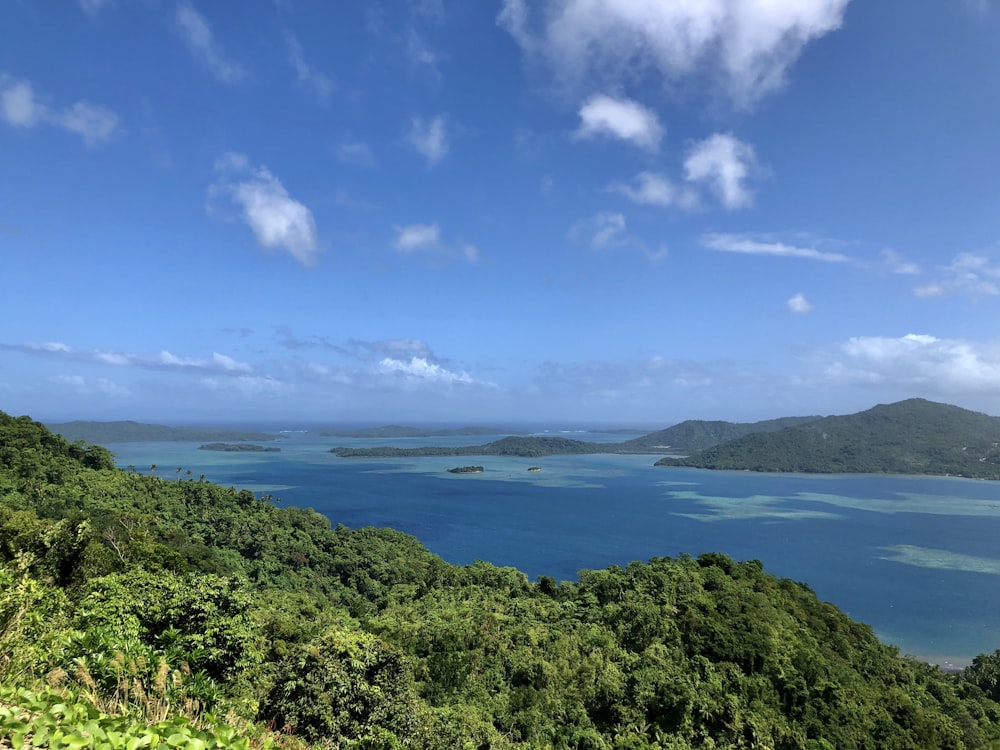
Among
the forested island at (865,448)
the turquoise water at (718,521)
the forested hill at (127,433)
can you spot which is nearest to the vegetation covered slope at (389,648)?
the turquoise water at (718,521)

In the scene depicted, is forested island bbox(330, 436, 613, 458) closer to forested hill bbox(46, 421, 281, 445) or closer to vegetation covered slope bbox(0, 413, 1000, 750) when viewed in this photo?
forested hill bbox(46, 421, 281, 445)

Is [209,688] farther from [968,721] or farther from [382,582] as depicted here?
[382,582]

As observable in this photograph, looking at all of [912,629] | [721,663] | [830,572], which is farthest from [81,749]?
[830,572]

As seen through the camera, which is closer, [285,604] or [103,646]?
[103,646]

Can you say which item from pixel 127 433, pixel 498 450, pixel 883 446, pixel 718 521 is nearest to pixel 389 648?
pixel 718 521

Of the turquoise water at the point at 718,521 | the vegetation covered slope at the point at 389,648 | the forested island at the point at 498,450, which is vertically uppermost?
the vegetation covered slope at the point at 389,648

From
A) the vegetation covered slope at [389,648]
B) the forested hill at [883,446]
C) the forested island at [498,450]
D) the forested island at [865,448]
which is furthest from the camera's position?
the forested island at [498,450]

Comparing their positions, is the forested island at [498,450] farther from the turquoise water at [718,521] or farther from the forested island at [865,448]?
the turquoise water at [718,521]

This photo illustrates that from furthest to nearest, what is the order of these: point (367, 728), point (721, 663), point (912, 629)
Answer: point (912, 629) < point (721, 663) < point (367, 728)

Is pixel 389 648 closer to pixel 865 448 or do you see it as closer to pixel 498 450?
pixel 498 450
